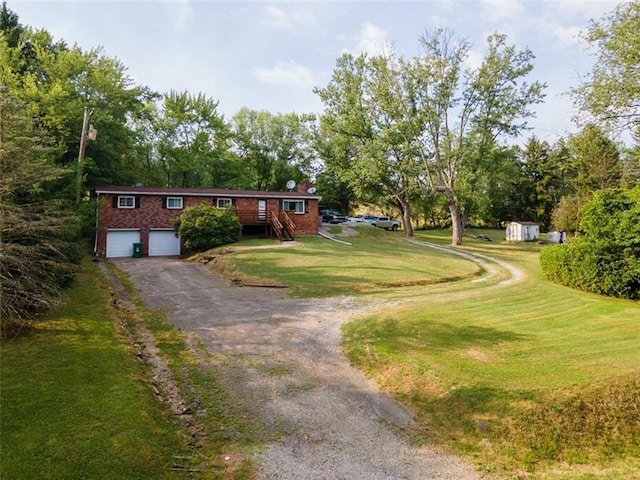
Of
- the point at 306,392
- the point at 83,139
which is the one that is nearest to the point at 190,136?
the point at 83,139

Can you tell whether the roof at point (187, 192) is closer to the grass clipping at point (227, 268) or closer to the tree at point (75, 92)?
the tree at point (75, 92)

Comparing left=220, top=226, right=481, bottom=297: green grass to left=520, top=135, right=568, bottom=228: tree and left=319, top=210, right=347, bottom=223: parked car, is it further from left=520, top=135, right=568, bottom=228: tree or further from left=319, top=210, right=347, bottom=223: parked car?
left=520, top=135, right=568, bottom=228: tree

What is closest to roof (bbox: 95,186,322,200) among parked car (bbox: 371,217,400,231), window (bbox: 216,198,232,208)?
window (bbox: 216,198,232,208)

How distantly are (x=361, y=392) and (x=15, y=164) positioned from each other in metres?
9.12

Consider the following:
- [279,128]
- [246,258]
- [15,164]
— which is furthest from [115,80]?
[15,164]

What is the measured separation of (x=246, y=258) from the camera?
69.7ft

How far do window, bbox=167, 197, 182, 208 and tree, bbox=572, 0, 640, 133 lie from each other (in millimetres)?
24311

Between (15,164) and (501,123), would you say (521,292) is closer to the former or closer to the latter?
(15,164)

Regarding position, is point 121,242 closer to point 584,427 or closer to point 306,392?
point 306,392

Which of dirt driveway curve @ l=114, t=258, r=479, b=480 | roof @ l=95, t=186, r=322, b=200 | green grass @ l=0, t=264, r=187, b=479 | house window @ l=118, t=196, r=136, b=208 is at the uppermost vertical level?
roof @ l=95, t=186, r=322, b=200

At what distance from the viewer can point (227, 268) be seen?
1959 centimetres

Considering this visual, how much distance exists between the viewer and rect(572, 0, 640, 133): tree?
1504cm

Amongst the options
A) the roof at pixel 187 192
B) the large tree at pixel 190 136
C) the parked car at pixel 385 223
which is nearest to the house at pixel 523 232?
the parked car at pixel 385 223

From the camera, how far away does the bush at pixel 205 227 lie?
25.2 m
